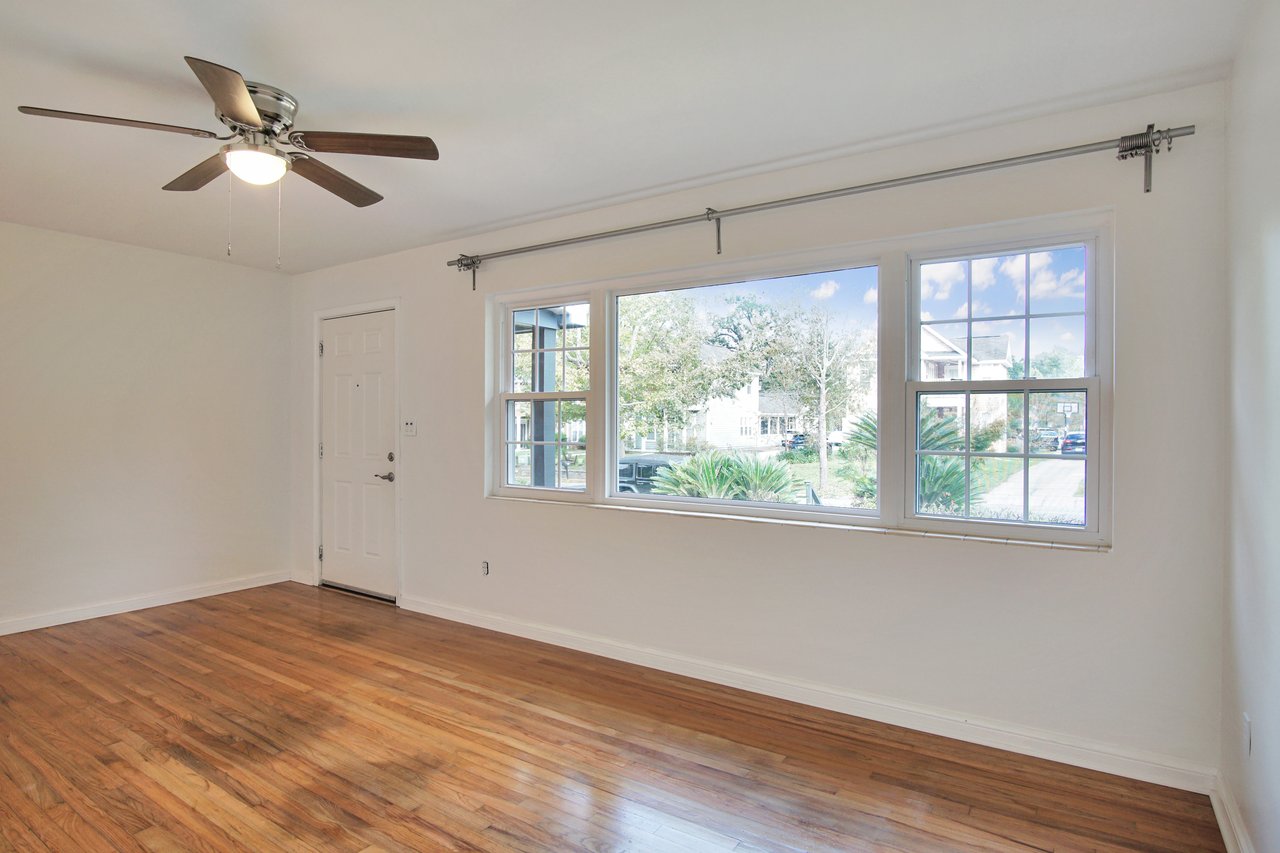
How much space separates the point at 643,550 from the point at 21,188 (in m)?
3.72

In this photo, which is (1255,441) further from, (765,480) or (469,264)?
(469,264)

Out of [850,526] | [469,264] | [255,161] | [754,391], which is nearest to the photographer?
[255,161]

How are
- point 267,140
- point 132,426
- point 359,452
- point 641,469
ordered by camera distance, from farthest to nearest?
point 359,452 < point 132,426 < point 641,469 < point 267,140

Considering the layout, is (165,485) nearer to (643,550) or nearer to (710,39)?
(643,550)

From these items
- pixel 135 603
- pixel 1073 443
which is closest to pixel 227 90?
pixel 1073 443

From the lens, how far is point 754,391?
10.8ft

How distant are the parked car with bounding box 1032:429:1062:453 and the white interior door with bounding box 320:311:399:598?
13.2 ft

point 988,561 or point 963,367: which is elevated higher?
point 963,367

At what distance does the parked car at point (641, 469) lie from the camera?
361 cm

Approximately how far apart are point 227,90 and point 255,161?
389 mm

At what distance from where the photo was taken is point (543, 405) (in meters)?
4.09

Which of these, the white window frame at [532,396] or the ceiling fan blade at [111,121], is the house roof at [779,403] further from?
the ceiling fan blade at [111,121]

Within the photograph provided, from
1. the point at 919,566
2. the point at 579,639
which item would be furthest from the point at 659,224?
the point at 579,639

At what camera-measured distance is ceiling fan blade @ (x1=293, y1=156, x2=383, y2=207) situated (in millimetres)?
2506
